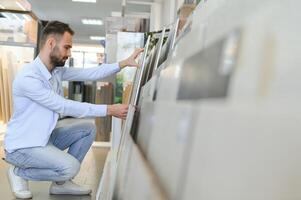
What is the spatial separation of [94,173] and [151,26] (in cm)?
254

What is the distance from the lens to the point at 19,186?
2.80m

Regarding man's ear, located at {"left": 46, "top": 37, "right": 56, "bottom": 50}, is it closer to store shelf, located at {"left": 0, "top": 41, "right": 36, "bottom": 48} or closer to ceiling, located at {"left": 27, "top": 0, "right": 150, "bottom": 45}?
store shelf, located at {"left": 0, "top": 41, "right": 36, "bottom": 48}

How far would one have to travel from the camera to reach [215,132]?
0.42 m

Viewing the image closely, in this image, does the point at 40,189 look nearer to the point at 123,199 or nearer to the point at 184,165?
the point at 123,199

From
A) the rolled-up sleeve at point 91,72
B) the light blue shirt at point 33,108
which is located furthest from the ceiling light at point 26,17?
the light blue shirt at point 33,108

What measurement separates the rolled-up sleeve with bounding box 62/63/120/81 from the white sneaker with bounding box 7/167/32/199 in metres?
0.78

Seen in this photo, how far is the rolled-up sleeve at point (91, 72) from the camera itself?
2.87m

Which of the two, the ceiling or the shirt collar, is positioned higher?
the ceiling

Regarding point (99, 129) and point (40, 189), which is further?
point (99, 129)

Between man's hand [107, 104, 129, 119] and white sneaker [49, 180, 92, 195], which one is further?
white sneaker [49, 180, 92, 195]

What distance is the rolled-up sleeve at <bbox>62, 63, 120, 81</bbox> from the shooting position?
2865mm

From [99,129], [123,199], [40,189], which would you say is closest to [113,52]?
[99,129]

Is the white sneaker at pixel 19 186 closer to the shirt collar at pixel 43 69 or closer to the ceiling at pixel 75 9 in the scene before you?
the shirt collar at pixel 43 69

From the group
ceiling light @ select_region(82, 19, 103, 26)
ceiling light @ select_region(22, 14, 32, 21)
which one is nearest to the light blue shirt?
ceiling light @ select_region(22, 14, 32, 21)
